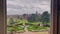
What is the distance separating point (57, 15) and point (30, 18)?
1.44 ft

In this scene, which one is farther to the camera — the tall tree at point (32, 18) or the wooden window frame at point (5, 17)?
the tall tree at point (32, 18)

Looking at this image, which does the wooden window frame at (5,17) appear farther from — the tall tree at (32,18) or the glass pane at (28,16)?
the tall tree at (32,18)

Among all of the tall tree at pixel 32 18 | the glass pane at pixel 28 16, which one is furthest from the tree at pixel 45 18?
the tall tree at pixel 32 18

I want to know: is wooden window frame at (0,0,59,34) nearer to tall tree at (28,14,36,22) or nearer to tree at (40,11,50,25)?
tree at (40,11,50,25)

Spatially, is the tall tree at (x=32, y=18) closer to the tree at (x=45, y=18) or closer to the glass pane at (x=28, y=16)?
the glass pane at (x=28, y=16)

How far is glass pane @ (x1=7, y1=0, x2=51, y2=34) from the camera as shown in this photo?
2.08 meters

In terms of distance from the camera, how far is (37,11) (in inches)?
83.1

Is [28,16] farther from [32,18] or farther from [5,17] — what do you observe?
[5,17]

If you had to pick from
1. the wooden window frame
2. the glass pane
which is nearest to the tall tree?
the glass pane

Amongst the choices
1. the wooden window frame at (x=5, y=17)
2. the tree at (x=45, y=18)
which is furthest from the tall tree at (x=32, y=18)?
the wooden window frame at (x=5, y=17)

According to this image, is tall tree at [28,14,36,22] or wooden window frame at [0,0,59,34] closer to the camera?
wooden window frame at [0,0,59,34]

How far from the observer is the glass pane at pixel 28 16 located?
208 cm

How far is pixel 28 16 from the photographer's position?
6.91 ft

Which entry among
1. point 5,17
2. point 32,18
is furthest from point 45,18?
point 5,17
